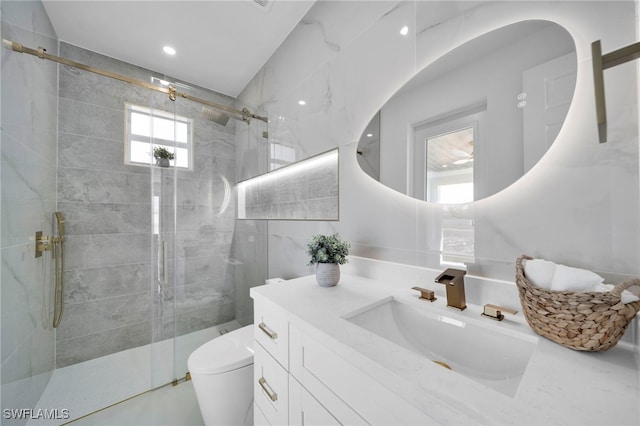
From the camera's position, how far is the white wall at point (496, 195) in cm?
63

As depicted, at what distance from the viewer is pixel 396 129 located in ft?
3.72

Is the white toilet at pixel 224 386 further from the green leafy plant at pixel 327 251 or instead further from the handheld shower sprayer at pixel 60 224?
the handheld shower sprayer at pixel 60 224

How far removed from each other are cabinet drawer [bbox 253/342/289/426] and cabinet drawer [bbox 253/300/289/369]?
0.11 ft

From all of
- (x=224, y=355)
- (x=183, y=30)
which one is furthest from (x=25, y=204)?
(x=183, y=30)

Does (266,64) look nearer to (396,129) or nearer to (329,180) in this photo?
(329,180)

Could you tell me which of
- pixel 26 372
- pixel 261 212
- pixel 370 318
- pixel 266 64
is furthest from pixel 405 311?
→ pixel 266 64

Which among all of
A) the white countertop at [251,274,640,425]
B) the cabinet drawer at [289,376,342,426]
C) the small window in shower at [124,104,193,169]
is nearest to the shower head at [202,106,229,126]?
the small window in shower at [124,104,193,169]

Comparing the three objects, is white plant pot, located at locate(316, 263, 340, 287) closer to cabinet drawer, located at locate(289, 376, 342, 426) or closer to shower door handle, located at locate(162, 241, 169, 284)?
cabinet drawer, located at locate(289, 376, 342, 426)

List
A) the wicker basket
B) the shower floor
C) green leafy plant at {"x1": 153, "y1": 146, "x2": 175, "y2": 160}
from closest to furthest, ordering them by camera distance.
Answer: the wicker basket → the shower floor → green leafy plant at {"x1": 153, "y1": 146, "x2": 175, "y2": 160}

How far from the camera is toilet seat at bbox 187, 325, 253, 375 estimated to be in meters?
1.20

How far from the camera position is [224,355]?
4.26 ft

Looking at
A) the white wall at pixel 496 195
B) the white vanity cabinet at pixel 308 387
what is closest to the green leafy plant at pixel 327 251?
the white wall at pixel 496 195

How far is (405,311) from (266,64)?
2.36 meters

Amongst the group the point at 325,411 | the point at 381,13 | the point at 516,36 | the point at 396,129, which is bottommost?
the point at 325,411
